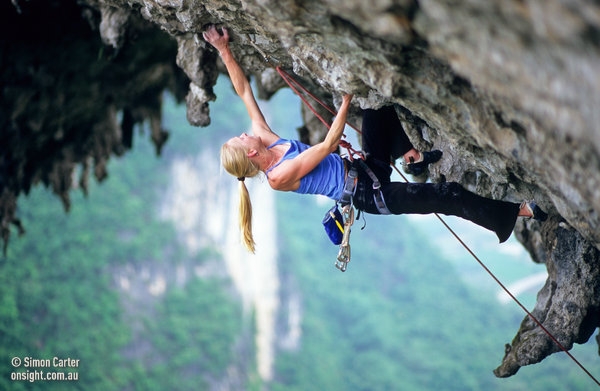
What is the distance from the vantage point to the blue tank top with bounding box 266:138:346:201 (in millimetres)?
4523

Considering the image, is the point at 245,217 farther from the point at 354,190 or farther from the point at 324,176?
the point at 354,190

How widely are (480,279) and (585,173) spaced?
51.8 meters

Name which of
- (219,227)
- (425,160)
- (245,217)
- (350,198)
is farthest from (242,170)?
(219,227)

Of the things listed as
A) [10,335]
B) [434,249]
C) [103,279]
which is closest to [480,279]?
[434,249]

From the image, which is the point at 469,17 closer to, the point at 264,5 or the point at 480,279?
the point at 264,5

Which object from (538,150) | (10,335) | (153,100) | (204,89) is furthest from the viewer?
(10,335)

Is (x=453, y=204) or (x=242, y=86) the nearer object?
(x=453, y=204)

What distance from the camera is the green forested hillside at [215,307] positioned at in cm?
2261

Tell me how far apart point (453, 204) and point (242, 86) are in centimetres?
208

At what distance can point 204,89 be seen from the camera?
6.93 meters

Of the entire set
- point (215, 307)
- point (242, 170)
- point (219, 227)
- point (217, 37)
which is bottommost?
point (215, 307)

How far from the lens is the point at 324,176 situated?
4.57 meters

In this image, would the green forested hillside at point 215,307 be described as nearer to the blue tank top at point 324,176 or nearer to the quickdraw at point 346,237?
the quickdraw at point 346,237

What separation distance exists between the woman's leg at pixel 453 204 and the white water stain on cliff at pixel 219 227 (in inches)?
1054
